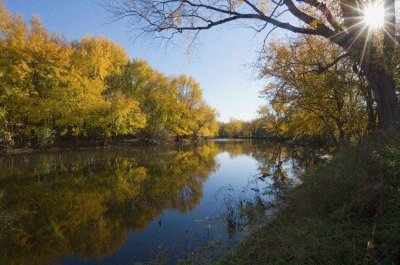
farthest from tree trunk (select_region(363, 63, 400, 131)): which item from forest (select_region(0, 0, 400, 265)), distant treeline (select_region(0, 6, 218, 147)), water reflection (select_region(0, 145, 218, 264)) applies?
distant treeline (select_region(0, 6, 218, 147))

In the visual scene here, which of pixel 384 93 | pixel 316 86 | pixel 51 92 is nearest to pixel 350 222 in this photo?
pixel 384 93

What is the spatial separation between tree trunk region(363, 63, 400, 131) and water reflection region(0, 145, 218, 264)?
6463mm

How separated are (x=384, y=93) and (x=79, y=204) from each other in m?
9.64

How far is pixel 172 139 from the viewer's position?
1925 inches

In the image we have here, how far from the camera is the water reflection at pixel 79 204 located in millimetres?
6812

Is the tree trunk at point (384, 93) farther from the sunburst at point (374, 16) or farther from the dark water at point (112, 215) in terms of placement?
the dark water at point (112, 215)

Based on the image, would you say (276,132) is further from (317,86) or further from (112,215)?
(112,215)

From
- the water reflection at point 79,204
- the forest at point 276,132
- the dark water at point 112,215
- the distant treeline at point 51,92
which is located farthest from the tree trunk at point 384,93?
the distant treeline at point 51,92

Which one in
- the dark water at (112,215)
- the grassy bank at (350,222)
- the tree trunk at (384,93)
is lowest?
the dark water at (112,215)

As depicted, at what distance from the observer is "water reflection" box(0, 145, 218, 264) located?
681cm

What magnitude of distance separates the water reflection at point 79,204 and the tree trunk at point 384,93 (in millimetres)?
6463

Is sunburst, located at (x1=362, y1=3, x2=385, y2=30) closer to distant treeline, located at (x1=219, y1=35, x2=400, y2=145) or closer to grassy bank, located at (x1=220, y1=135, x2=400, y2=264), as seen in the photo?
grassy bank, located at (x1=220, y1=135, x2=400, y2=264)

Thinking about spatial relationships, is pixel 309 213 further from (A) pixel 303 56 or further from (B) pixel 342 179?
(A) pixel 303 56

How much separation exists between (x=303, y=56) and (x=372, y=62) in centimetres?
→ 828
